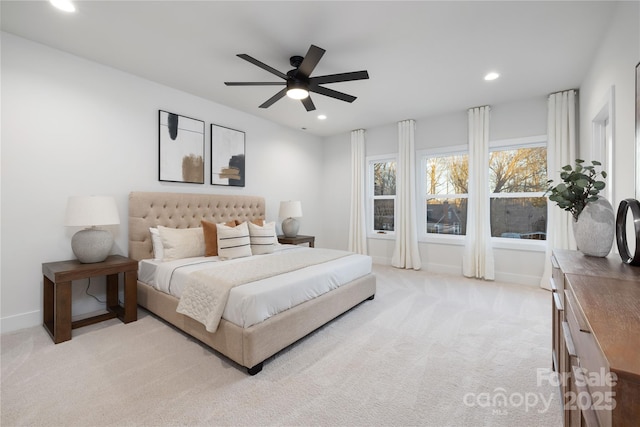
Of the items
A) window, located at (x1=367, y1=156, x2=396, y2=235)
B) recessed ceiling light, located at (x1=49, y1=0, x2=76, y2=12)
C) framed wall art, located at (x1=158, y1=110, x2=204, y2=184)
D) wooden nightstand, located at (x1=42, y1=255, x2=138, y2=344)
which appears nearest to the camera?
recessed ceiling light, located at (x1=49, y1=0, x2=76, y2=12)

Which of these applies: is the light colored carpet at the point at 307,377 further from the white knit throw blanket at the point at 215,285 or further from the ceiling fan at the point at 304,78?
the ceiling fan at the point at 304,78

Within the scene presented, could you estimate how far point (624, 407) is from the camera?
0.54 metres

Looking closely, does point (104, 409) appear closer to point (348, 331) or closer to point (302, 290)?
point (302, 290)

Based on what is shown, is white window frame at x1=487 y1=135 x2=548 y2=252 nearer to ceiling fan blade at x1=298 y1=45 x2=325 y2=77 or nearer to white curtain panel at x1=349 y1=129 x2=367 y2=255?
white curtain panel at x1=349 y1=129 x2=367 y2=255

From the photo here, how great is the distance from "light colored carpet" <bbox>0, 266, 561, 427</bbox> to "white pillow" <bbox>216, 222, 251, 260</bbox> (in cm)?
90

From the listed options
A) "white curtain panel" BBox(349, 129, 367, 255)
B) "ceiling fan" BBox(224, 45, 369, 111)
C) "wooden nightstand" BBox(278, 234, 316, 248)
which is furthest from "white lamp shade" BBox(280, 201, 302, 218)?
"ceiling fan" BBox(224, 45, 369, 111)

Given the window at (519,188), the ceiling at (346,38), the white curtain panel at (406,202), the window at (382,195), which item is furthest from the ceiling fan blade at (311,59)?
the window at (519,188)

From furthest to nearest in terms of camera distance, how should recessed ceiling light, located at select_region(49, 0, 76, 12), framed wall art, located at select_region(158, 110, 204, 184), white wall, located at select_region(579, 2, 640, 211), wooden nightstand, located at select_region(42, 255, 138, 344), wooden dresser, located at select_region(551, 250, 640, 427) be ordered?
framed wall art, located at select_region(158, 110, 204, 184) → wooden nightstand, located at select_region(42, 255, 138, 344) → recessed ceiling light, located at select_region(49, 0, 76, 12) → white wall, located at select_region(579, 2, 640, 211) → wooden dresser, located at select_region(551, 250, 640, 427)

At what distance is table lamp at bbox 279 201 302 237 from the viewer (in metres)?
4.74

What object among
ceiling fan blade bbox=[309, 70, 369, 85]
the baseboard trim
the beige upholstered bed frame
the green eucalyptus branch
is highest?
ceiling fan blade bbox=[309, 70, 369, 85]

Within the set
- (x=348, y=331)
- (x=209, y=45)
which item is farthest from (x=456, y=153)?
(x=209, y=45)

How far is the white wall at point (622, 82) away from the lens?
1831 millimetres

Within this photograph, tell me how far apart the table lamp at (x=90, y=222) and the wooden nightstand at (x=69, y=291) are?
10 centimetres

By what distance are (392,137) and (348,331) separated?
3.81 metres
